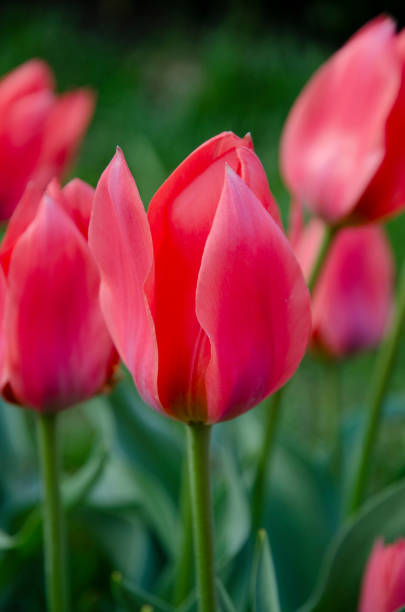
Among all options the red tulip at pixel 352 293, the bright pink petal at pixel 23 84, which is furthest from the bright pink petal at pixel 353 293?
the bright pink petal at pixel 23 84

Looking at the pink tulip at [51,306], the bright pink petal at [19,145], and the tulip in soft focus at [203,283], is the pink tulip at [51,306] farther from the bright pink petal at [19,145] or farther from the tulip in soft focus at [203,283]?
the bright pink petal at [19,145]

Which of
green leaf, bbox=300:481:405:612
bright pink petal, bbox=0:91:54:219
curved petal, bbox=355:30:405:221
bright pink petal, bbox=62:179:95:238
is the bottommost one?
green leaf, bbox=300:481:405:612

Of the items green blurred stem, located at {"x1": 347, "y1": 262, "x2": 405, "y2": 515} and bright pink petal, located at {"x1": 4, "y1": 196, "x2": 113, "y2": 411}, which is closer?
bright pink petal, located at {"x1": 4, "y1": 196, "x2": 113, "y2": 411}

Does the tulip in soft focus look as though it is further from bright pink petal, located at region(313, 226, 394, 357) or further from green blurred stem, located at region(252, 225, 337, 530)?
bright pink petal, located at region(313, 226, 394, 357)

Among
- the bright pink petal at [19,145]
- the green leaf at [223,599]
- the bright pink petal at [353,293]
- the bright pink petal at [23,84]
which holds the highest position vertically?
the bright pink petal at [23,84]

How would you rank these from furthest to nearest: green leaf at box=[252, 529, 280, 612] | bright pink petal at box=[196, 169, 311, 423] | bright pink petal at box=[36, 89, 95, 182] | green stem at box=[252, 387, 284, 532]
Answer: bright pink petal at box=[36, 89, 95, 182], green stem at box=[252, 387, 284, 532], green leaf at box=[252, 529, 280, 612], bright pink petal at box=[196, 169, 311, 423]

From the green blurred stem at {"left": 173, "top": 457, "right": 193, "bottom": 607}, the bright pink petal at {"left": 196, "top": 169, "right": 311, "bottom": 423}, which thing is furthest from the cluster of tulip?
the green blurred stem at {"left": 173, "top": 457, "right": 193, "bottom": 607}

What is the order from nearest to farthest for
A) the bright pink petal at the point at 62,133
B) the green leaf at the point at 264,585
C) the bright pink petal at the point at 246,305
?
the bright pink petal at the point at 246,305 < the green leaf at the point at 264,585 < the bright pink petal at the point at 62,133
